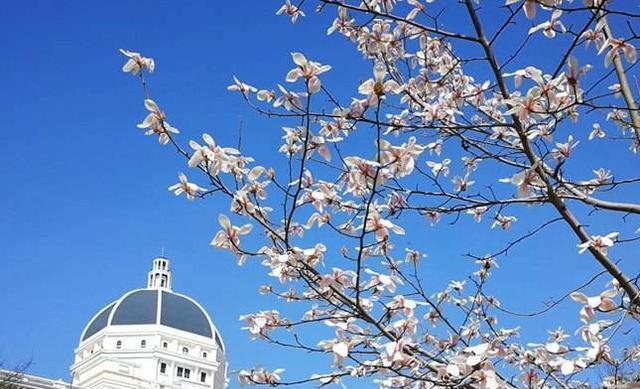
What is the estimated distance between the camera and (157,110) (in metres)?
2.69

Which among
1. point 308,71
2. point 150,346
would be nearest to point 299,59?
point 308,71

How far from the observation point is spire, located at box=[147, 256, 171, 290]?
62031 millimetres

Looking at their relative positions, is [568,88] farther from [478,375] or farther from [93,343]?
[93,343]

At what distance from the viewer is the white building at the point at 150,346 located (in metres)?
47.5

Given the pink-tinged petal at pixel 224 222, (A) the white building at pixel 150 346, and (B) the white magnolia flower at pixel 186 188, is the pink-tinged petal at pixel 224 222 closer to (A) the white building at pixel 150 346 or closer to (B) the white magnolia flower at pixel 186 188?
(B) the white magnolia flower at pixel 186 188

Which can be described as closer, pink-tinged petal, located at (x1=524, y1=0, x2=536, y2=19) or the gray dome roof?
pink-tinged petal, located at (x1=524, y1=0, x2=536, y2=19)

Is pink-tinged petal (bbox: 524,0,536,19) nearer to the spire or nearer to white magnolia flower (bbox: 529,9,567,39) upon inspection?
white magnolia flower (bbox: 529,9,567,39)

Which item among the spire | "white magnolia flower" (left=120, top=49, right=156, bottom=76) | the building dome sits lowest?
"white magnolia flower" (left=120, top=49, right=156, bottom=76)

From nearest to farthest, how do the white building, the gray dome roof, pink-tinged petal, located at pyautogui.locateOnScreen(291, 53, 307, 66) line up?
pink-tinged petal, located at pyautogui.locateOnScreen(291, 53, 307, 66)
the white building
the gray dome roof

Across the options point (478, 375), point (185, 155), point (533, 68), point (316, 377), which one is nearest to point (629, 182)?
point (533, 68)

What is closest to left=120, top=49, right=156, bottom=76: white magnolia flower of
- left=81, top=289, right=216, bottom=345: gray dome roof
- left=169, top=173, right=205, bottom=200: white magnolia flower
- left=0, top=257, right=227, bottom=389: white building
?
left=169, top=173, right=205, bottom=200: white magnolia flower

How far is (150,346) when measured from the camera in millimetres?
52312

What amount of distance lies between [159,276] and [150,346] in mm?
10990

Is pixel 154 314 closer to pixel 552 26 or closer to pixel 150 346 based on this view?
pixel 150 346
